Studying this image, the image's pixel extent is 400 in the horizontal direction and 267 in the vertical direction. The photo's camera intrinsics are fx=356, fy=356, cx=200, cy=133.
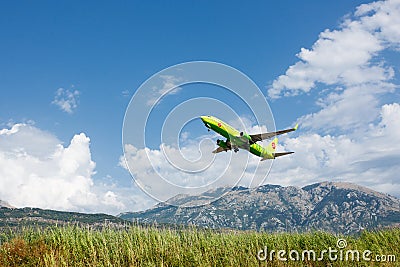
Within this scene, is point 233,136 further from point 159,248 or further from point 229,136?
point 159,248

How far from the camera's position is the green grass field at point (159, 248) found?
22.9m

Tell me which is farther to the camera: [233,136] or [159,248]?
[233,136]

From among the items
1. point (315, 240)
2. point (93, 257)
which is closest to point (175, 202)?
point (93, 257)
